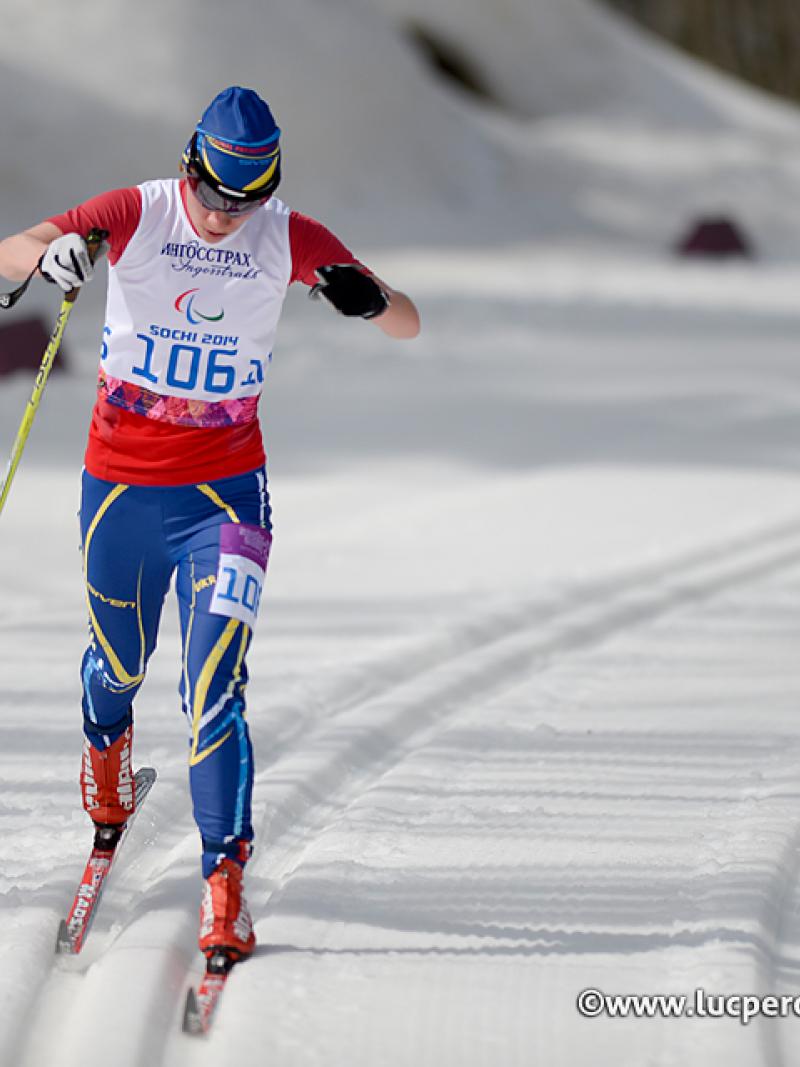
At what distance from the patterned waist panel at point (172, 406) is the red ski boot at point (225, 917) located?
1072 millimetres

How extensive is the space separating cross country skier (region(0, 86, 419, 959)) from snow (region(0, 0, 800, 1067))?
1.46ft

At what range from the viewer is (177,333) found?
13.1 ft

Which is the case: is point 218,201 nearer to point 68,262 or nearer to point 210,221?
point 210,221

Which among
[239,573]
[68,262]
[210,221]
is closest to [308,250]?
[210,221]

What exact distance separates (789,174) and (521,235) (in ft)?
21.6

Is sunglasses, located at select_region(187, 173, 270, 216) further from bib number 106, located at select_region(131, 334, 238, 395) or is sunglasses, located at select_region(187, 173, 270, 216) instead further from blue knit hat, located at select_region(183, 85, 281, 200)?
bib number 106, located at select_region(131, 334, 238, 395)

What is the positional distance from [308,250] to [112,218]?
0.50 metres

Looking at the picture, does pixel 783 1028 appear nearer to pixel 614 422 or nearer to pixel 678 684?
pixel 678 684

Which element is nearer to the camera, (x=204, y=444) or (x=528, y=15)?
(x=204, y=444)

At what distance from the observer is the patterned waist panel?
401 cm

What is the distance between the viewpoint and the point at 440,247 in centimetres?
2286

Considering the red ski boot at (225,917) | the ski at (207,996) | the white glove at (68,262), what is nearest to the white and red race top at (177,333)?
the white glove at (68,262)

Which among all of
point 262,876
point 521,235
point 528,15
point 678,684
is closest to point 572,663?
point 678,684

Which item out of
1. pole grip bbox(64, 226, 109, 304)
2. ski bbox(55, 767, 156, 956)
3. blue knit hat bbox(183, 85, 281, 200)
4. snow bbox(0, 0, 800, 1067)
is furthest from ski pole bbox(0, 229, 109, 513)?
snow bbox(0, 0, 800, 1067)
